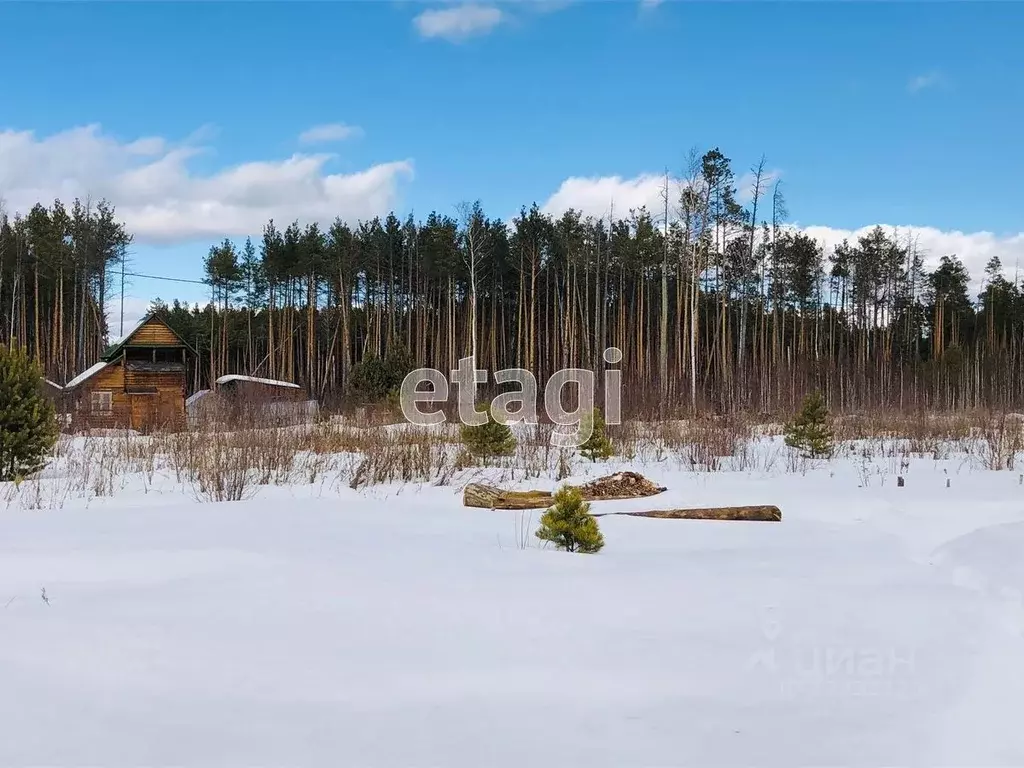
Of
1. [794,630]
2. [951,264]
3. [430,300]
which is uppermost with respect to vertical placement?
[951,264]

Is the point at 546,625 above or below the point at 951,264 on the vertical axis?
below

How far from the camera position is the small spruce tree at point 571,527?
5.14m

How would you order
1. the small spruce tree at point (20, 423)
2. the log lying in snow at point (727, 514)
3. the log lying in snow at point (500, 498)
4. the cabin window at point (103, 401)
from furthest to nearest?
the cabin window at point (103, 401) → the small spruce tree at point (20, 423) → the log lying in snow at point (500, 498) → the log lying in snow at point (727, 514)

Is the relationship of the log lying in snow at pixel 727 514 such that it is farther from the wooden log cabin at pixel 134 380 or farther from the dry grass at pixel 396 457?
the wooden log cabin at pixel 134 380

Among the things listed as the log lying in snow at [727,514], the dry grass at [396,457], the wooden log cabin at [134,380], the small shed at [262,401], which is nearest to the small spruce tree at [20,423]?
the dry grass at [396,457]

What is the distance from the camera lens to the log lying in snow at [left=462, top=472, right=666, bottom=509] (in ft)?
23.9

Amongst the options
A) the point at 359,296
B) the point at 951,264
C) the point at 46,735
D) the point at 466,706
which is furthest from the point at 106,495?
the point at 951,264

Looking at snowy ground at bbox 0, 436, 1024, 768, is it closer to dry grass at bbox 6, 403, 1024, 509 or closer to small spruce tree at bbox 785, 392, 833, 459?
dry grass at bbox 6, 403, 1024, 509

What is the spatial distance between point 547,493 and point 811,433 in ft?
18.0

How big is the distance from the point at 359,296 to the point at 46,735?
40.7 m

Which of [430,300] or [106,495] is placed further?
[430,300]

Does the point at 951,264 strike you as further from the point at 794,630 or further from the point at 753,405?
the point at 794,630

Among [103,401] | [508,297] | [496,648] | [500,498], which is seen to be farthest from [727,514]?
[508,297]

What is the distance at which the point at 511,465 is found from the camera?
10547mm
